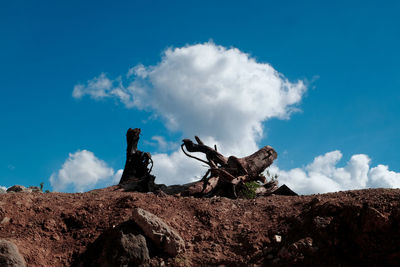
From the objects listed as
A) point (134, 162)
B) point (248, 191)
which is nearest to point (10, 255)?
point (248, 191)

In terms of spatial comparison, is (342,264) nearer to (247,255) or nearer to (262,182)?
(247,255)

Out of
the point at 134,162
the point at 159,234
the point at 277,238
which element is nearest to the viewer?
the point at 159,234

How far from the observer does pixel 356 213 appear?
6.12 meters

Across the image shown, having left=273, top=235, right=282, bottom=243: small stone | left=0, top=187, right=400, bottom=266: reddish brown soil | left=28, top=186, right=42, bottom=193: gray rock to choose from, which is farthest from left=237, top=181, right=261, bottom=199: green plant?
left=28, top=186, right=42, bottom=193: gray rock

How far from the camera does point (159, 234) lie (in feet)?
19.3

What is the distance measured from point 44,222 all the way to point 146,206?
6.11 ft

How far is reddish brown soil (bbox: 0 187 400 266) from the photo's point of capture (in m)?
5.81

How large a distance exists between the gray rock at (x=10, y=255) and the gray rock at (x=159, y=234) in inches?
71.2

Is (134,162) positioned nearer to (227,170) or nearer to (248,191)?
(227,170)

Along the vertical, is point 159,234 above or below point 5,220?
below

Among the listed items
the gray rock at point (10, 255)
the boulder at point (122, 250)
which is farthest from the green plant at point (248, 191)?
the gray rock at point (10, 255)

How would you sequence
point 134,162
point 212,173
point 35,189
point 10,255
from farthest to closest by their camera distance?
1. point 134,162
2. point 212,173
3. point 35,189
4. point 10,255

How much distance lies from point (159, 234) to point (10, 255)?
7.32 feet

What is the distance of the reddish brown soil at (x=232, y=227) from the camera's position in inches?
229
